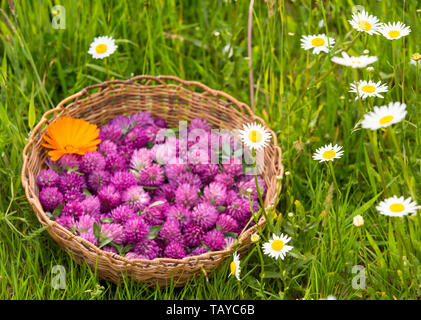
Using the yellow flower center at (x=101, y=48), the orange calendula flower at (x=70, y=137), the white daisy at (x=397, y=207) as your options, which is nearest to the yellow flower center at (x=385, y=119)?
the white daisy at (x=397, y=207)

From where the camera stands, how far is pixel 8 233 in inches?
67.5

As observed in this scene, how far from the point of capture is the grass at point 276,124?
1.52 metres

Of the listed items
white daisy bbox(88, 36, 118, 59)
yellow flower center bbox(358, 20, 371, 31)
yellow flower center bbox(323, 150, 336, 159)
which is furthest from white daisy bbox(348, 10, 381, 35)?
white daisy bbox(88, 36, 118, 59)

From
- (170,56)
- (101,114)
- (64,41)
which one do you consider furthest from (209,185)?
(64,41)

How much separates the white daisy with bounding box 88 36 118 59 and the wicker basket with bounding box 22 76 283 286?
10 centimetres

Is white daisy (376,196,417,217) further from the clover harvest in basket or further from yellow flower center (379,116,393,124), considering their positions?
the clover harvest in basket

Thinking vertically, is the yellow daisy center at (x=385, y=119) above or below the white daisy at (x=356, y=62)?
below

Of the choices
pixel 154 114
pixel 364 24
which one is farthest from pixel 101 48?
pixel 364 24

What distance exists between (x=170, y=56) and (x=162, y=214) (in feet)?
2.61

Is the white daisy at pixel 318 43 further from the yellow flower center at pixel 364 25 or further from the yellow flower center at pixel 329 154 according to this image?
the yellow flower center at pixel 329 154

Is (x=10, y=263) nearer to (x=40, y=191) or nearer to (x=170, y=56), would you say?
(x=40, y=191)

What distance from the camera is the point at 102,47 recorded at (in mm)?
1967

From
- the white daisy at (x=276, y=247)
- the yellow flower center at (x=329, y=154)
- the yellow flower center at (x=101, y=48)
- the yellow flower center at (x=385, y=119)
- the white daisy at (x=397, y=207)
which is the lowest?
the white daisy at (x=276, y=247)

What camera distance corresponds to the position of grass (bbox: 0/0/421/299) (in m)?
1.52
